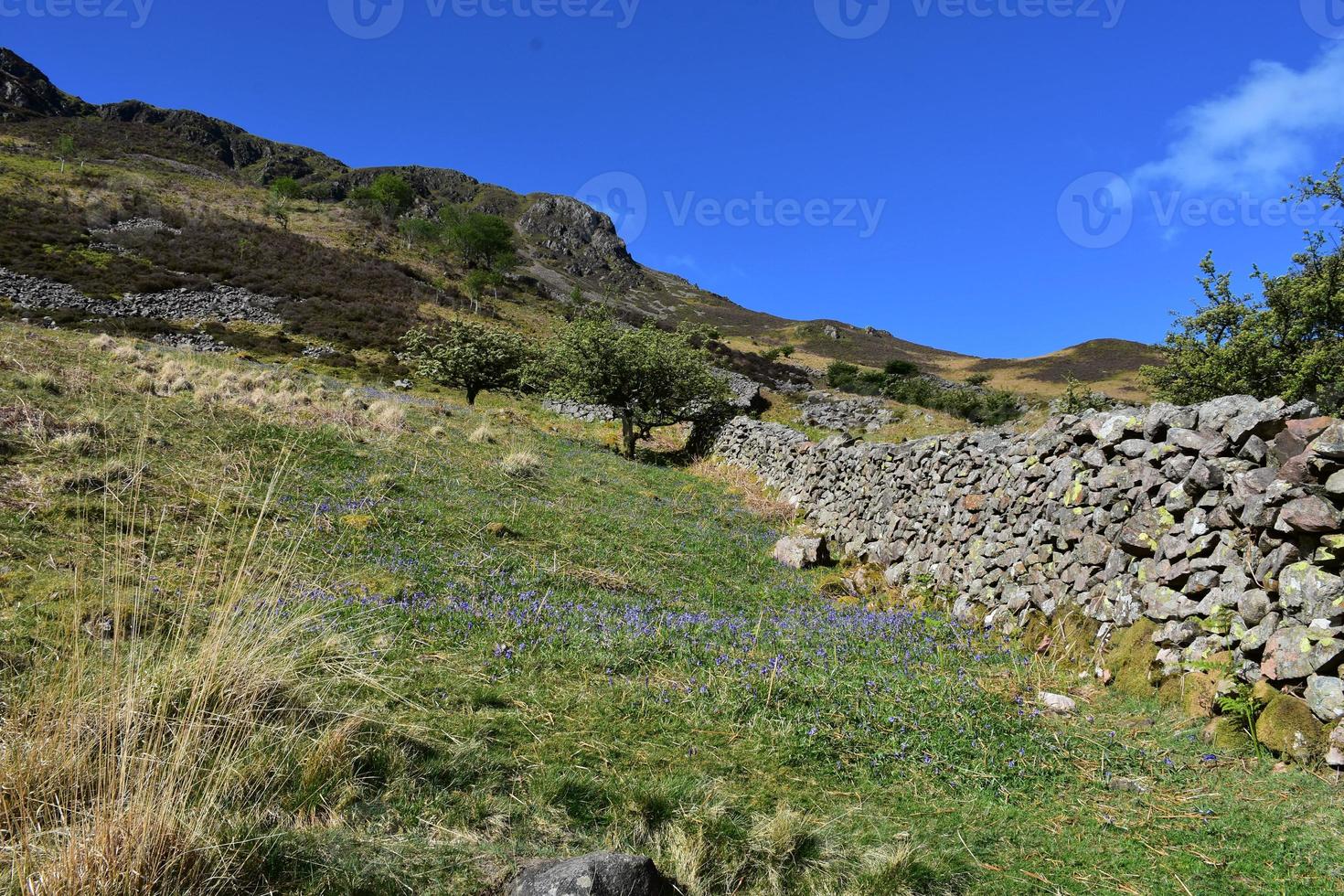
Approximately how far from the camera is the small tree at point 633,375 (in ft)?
78.5

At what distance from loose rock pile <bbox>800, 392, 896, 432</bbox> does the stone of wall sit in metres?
19.2

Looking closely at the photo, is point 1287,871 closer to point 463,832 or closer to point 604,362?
point 463,832

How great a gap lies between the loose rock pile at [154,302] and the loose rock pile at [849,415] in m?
35.3

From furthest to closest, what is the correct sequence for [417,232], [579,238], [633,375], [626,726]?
[579,238] → [417,232] → [633,375] → [626,726]

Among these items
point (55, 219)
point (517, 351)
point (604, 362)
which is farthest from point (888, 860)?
point (55, 219)

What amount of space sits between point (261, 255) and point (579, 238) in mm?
132200

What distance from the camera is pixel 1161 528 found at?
6.46 meters

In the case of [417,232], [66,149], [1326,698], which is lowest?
[1326,698]

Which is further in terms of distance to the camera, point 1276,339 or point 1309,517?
point 1276,339

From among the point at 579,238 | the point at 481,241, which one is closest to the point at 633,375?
the point at 481,241

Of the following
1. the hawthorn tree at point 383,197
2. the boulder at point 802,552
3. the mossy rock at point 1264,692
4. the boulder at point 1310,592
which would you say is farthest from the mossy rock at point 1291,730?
the hawthorn tree at point 383,197

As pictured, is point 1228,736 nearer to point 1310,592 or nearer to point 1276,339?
point 1310,592

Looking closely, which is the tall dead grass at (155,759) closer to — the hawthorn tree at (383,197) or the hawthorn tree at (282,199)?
the hawthorn tree at (282,199)

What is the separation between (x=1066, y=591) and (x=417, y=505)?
8.69 m
